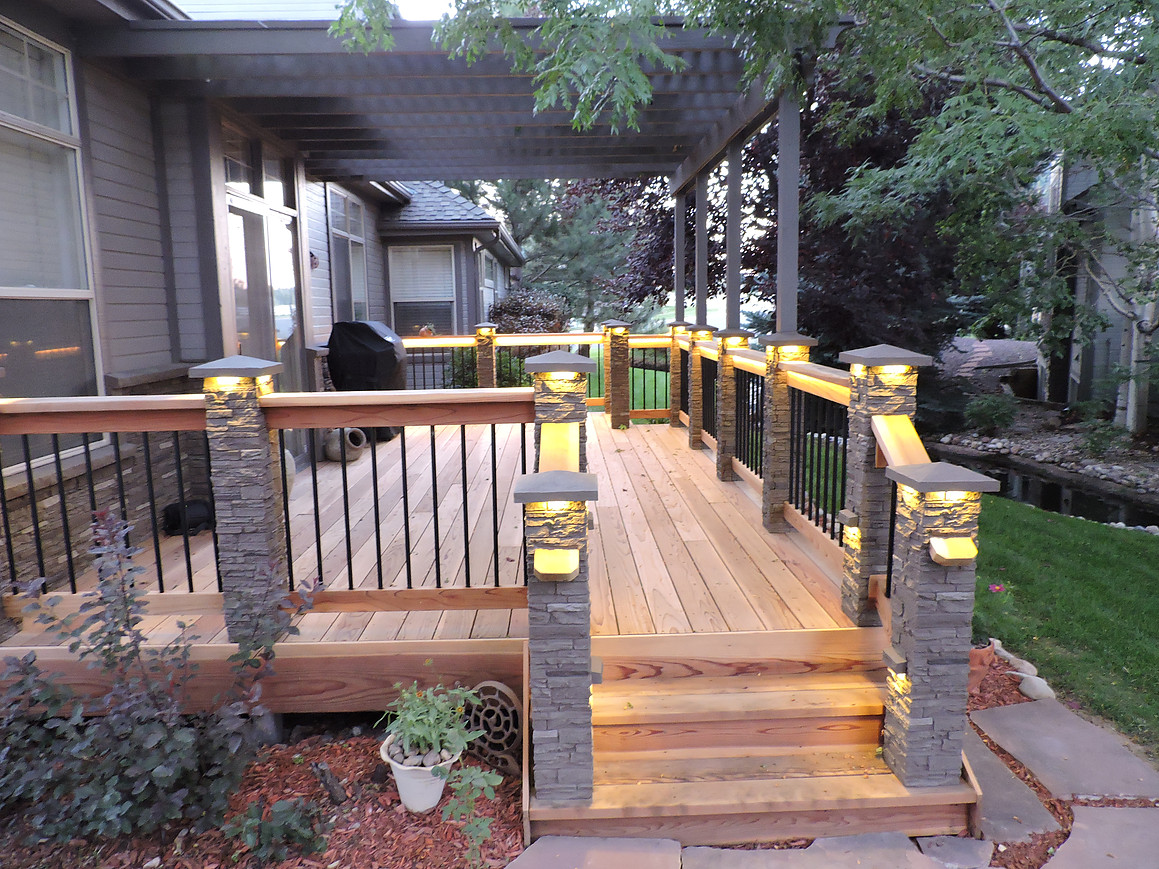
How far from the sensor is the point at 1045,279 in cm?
941

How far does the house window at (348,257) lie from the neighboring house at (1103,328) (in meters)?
8.60

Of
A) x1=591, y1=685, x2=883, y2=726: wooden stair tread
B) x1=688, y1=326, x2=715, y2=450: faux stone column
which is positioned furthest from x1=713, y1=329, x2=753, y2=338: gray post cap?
x1=591, y1=685, x2=883, y2=726: wooden stair tread

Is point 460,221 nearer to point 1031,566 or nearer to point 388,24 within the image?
point 388,24

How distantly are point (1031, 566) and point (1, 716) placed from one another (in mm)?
5626

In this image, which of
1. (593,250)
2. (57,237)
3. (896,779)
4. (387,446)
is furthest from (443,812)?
(593,250)

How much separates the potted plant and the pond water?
21.2ft

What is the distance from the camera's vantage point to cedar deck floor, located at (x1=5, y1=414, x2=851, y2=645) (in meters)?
3.24

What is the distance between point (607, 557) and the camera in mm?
4023

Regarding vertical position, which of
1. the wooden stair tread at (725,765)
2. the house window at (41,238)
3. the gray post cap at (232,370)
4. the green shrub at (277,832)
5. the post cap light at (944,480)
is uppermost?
the house window at (41,238)

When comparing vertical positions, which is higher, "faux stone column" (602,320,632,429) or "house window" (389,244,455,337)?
"house window" (389,244,455,337)

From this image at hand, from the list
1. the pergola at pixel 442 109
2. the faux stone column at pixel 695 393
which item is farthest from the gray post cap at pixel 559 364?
the faux stone column at pixel 695 393

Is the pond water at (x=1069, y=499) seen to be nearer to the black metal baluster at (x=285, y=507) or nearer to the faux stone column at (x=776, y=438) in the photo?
the faux stone column at (x=776, y=438)

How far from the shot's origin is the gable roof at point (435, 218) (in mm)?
11500

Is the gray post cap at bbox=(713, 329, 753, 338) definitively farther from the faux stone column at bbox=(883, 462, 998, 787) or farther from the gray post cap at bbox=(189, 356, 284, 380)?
the gray post cap at bbox=(189, 356, 284, 380)
